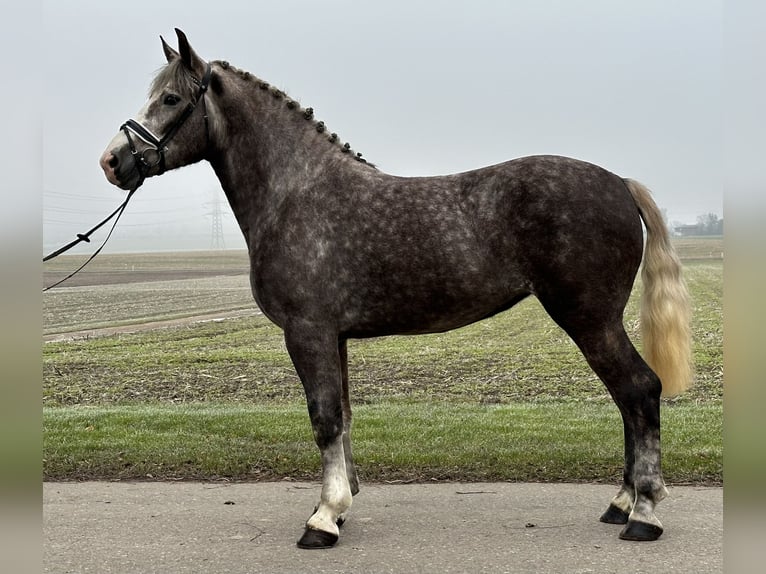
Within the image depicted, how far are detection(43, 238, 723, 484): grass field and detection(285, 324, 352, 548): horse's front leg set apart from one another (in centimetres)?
132

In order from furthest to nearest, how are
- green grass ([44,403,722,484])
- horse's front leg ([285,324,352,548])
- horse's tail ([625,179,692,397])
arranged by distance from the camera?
1. green grass ([44,403,722,484])
2. horse's tail ([625,179,692,397])
3. horse's front leg ([285,324,352,548])

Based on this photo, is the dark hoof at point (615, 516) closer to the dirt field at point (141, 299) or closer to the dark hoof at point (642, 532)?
the dark hoof at point (642, 532)

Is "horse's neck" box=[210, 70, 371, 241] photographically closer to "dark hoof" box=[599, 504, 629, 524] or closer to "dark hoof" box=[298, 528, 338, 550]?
"dark hoof" box=[298, 528, 338, 550]

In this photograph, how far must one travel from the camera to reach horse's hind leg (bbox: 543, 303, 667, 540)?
4016 millimetres

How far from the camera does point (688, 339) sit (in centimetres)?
432

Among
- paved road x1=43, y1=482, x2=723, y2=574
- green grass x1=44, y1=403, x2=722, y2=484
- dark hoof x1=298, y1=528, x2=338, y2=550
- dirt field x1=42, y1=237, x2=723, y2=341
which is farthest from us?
dirt field x1=42, y1=237, x2=723, y2=341

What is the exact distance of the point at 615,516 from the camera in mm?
4324

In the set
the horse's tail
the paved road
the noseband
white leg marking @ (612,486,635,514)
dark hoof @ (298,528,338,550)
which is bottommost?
the paved road

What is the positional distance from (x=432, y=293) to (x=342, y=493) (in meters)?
1.26

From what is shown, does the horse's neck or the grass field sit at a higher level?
the horse's neck

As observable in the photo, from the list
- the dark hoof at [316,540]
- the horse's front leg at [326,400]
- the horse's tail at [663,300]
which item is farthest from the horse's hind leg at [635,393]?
the dark hoof at [316,540]

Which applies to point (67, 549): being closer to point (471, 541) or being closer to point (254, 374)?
point (471, 541)

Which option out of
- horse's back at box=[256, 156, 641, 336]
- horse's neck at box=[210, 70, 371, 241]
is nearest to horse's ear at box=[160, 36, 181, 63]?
horse's neck at box=[210, 70, 371, 241]
